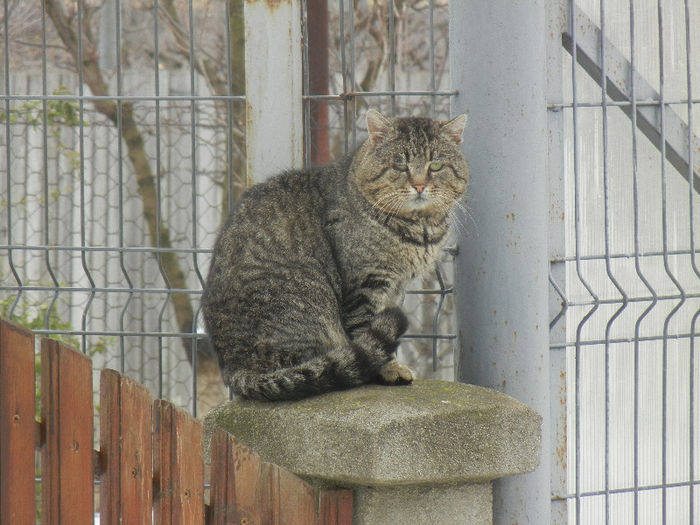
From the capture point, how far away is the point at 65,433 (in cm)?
214

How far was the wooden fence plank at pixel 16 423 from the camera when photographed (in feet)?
6.76

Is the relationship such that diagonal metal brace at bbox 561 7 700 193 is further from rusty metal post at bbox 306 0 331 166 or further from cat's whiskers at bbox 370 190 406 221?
rusty metal post at bbox 306 0 331 166

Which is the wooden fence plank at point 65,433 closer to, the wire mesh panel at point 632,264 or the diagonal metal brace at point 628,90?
the wire mesh panel at point 632,264

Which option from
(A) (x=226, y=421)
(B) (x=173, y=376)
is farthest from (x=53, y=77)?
(A) (x=226, y=421)

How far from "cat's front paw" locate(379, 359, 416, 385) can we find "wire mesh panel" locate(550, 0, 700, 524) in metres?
0.49

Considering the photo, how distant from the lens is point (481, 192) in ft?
9.09

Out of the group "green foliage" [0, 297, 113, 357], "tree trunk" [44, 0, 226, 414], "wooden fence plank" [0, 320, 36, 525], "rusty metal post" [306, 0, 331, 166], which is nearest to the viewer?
"wooden fence plank" [0, 320, 36, 525]

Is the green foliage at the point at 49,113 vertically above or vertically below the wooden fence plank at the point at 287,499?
above

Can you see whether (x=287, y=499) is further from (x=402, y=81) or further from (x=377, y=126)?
(x=402, y=81)

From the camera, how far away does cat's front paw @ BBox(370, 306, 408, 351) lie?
2768 mm

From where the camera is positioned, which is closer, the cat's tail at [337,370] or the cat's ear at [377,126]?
the cat's tail at [337,370]

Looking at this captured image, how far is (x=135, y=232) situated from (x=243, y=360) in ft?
11.1

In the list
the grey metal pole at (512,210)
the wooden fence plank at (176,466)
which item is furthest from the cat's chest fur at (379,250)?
the wooden fence plank at (176,466)

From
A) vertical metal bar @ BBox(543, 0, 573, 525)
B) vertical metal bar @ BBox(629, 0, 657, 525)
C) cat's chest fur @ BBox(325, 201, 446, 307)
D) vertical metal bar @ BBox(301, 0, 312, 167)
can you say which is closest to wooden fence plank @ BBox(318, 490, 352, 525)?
vertical metal bar @ BBox(543, 0, 573, 525)
